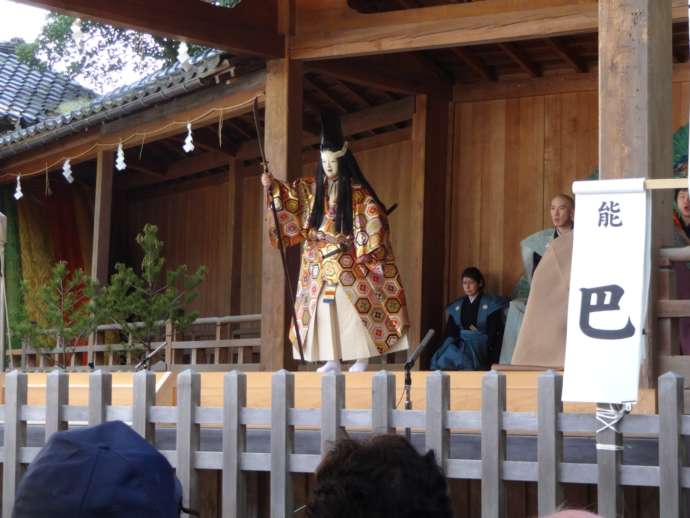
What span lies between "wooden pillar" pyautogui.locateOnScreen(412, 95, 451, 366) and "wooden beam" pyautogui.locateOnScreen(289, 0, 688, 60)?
1585 mm

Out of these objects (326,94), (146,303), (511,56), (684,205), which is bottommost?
(146,303)

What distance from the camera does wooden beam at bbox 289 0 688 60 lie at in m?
7.47

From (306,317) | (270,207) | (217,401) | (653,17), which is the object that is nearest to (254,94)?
(270,207)

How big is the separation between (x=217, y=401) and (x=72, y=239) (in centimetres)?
824

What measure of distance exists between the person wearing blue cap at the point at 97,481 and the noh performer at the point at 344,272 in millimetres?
5726

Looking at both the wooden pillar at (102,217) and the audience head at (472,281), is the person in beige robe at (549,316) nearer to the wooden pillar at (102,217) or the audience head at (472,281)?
the audience head at (472,281)

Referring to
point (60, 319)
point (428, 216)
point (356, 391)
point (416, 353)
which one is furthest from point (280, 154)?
point (60, 319)

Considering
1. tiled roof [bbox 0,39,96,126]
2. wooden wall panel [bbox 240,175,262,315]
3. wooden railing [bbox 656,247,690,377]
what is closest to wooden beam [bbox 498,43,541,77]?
wooden wall panel [bbox 240,175,262,315]

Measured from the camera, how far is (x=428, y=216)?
9.95 m

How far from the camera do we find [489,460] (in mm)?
4137

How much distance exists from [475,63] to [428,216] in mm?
1309

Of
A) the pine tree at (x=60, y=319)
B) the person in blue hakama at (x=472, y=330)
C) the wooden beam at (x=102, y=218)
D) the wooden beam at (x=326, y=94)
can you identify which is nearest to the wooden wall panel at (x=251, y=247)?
the wooden beam at (x=102, y=218)

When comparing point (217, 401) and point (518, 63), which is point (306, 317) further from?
point (518, 63)

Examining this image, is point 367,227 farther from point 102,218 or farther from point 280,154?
point 102,218
